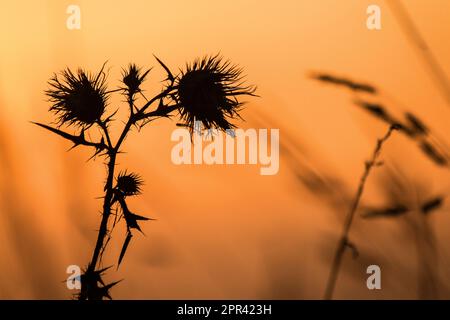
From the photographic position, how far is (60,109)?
10.3 ft

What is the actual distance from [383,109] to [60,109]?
2139mm

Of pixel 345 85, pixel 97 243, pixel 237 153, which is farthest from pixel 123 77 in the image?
pixel 345 85

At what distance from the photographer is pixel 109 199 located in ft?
8.00
